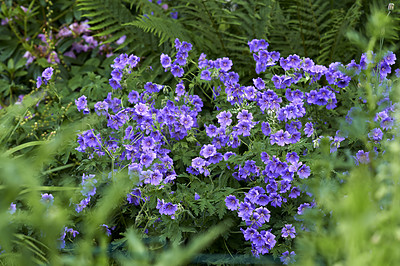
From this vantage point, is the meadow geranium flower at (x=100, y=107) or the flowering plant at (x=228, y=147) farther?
the meadow geranium flower at (x=100, y=107)

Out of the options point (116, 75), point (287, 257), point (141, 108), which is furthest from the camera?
point (116, 75)

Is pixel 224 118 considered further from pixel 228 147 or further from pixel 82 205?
pixel 82 205

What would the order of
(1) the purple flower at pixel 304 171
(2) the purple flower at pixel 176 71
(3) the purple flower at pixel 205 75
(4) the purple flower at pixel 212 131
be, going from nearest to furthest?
(1) the purple flower at pixel 304 171
(4) the purple flower at pixel 212 131
(3) the purple flower at pixel 205 75
(2) the purple flower at pixel 176 71

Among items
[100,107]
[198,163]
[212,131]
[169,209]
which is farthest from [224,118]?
[100,107]

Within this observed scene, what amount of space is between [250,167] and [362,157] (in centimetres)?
43

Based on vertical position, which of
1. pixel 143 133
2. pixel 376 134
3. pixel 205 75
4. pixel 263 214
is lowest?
pixel 263 214

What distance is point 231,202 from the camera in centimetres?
181

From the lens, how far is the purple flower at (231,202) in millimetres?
1796

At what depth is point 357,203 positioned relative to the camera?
0.74 m

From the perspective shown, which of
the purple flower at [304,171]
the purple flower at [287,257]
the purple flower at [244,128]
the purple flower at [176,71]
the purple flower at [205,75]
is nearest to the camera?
the purple flower at [287,257]

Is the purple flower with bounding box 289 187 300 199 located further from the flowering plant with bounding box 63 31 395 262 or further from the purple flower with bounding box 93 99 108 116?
the purple flower with bounding box 93 99 108 116

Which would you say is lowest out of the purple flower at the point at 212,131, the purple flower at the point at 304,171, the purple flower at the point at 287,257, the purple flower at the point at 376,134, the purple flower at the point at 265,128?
the purple flower at the point at 287,257

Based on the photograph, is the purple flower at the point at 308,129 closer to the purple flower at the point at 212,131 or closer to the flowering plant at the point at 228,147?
the flowering plant at the point at 228,147

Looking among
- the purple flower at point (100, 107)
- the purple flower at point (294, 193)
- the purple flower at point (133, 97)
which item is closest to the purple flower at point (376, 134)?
the purple flower at point (294, 193)
